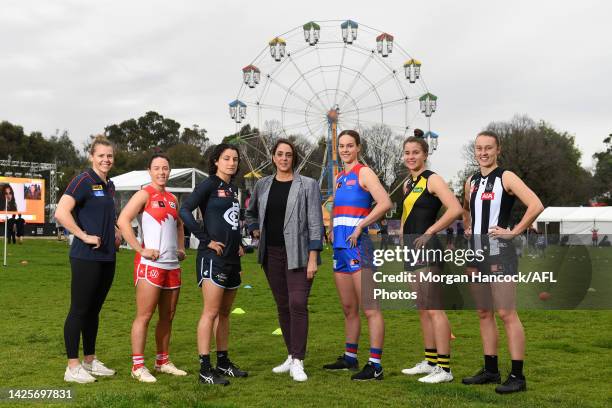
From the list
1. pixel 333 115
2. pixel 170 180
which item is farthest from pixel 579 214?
pixel 170 180

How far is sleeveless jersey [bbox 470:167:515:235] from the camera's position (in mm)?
4793

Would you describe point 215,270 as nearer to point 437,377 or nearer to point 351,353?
point 351,353

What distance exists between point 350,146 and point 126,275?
11.6 metres

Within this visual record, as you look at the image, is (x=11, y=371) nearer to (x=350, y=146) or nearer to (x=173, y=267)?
(x=173, y=267)

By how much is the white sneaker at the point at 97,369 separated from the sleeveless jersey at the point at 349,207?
2212 millimetres

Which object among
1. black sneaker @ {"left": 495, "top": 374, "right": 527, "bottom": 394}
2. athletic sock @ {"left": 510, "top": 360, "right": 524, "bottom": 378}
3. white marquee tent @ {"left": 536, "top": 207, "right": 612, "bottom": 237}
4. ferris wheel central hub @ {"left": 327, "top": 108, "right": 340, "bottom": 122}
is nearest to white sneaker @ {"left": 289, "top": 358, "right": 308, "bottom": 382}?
black sneaker @ {"left": 495, "top": 374, "right": 527, "bottom": 394}

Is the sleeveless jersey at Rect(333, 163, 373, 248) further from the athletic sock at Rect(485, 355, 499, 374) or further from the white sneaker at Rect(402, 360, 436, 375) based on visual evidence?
the athletic sock at Rect(485, 355, 499, 374)

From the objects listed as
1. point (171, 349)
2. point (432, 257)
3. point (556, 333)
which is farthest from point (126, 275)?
point (432, 257)

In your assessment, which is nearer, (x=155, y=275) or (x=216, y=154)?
(x=155, y=275)

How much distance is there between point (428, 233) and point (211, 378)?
6.81 ft

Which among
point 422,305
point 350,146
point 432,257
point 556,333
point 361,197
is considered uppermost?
point 350,146

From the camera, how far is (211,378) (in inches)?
197

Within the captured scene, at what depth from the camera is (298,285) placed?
5352mm

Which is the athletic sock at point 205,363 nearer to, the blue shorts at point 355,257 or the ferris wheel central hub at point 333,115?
the blue shorts at point 355,257
